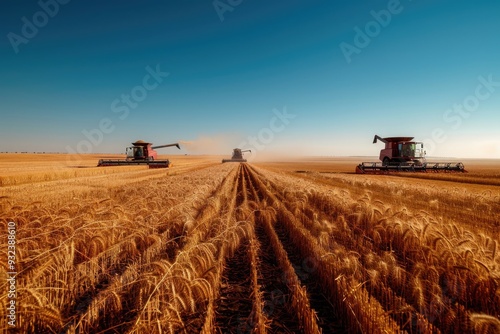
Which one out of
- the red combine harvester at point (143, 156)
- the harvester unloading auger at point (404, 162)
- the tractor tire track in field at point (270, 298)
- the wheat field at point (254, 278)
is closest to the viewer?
the wheat field at point (254, 278)

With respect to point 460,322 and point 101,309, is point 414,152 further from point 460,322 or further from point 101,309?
point 101,309

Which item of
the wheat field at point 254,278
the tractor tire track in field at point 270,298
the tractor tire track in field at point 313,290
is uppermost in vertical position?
the wheat field at point 254,278

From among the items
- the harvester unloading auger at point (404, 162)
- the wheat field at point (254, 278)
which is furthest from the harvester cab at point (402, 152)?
the wheat field at point (254, 278)

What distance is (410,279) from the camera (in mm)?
3686

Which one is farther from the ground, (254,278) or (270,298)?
(254,278)

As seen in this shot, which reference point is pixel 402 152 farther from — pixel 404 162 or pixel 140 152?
pixel 140 152

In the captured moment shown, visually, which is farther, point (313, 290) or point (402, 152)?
point (402, 152)

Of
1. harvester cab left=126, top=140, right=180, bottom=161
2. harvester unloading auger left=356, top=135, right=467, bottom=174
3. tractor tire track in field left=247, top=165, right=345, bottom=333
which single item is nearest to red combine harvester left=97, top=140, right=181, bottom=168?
harvester cab left=126, top=140, right=180, bottom=161

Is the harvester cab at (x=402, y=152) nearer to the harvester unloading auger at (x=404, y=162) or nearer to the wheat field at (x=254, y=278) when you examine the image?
the harvester unloading auger at (x=404, y=162)

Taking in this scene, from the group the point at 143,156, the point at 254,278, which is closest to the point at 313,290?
the point at 254,278

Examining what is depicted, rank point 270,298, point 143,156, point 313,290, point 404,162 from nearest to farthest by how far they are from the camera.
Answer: point 270,298 → point 313,290 → point 404,162 → point 143,156

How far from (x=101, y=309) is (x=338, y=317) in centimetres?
282

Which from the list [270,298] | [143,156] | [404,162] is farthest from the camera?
[143,156]

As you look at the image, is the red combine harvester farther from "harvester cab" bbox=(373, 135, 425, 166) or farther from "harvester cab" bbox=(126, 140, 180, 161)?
"harvester cab" bbox=(373, 135, 425, 166)
